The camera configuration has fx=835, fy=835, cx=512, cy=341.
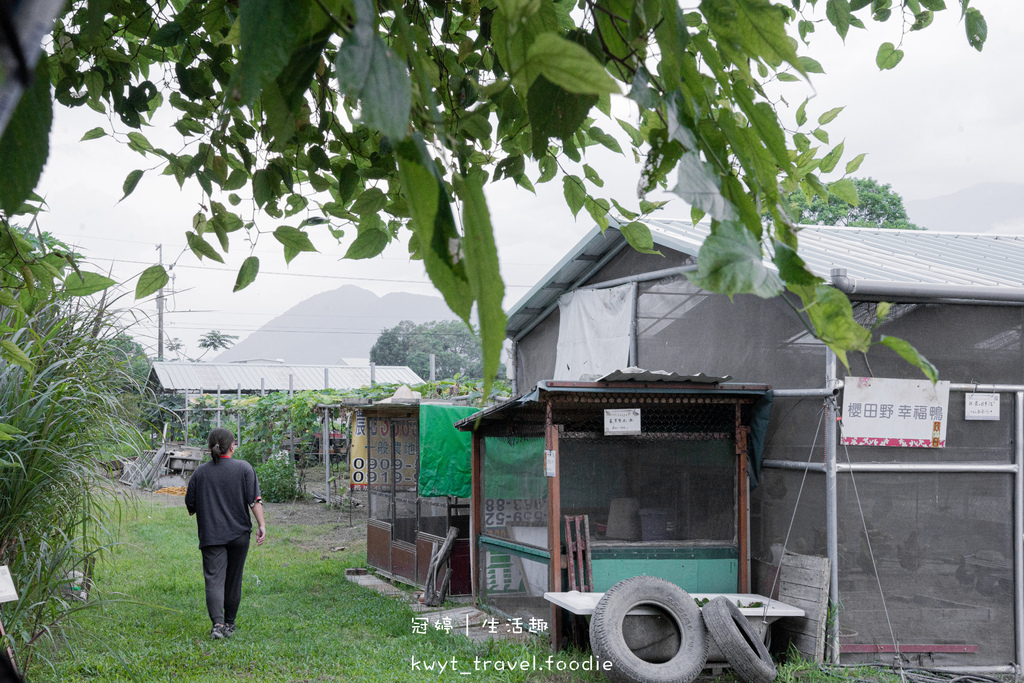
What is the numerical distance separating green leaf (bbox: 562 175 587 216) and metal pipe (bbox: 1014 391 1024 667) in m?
5.70

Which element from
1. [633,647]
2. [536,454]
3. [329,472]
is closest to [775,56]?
[633,647]

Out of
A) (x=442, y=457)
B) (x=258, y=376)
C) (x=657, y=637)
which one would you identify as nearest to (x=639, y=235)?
(x=657, y=637)

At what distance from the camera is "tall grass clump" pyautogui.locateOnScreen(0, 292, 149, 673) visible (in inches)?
154

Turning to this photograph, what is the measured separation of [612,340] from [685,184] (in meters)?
8.14

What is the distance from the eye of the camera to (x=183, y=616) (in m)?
7.87

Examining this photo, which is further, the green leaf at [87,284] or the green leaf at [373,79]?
the green leaf at [87,284]

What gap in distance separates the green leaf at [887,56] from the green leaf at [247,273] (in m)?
1.85

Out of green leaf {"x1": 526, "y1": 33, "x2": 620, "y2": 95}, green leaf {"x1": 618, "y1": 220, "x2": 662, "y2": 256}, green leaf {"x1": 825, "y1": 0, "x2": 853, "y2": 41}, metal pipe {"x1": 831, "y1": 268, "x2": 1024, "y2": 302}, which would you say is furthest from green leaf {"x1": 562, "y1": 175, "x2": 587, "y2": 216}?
metal pipe {"x1": 831, "y1": 268, "x2": 1024, "y2": 302}

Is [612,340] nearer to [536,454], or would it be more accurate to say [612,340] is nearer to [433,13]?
[536,454]

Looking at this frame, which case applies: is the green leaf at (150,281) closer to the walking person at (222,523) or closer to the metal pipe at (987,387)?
the walking person at (222,523)

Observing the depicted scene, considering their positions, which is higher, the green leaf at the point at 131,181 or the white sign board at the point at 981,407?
the green leaf at the point at 131,181

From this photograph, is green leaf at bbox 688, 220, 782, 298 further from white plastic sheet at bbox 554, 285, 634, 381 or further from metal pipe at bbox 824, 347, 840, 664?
white plastic sheet at bbox 554, 285, 634, 381

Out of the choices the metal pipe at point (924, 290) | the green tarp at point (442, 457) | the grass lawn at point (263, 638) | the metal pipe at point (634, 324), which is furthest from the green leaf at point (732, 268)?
the green tarp at point (442, 457)

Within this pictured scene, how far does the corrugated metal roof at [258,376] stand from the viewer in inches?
1156
